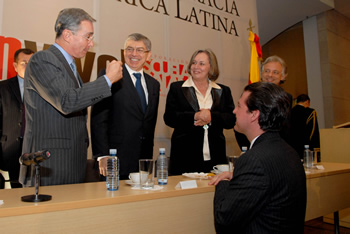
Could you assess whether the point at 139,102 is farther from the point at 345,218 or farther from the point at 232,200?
the point at 345,218

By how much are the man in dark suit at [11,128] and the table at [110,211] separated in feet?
4.57

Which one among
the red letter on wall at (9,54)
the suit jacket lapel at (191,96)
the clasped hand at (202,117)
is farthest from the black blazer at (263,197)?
the red letter on wall at (9,54)

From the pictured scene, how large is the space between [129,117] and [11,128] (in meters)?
1.13

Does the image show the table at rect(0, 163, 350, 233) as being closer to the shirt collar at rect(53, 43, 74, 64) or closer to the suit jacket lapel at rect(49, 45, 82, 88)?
the suit jacket lapel at rect(49, 45, 82, 88)

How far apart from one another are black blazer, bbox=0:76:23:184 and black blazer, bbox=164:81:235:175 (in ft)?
4.12

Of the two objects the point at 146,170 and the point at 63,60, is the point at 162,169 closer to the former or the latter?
the point at 146,170

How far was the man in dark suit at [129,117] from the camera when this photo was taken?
219cm

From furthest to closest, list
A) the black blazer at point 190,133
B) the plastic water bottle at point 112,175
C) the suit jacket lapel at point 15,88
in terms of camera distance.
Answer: the suit jacket lapel at point 15,88, the black blazer at point 190,133, the plastic water bottle at point 112,175

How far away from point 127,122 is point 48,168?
73 cm

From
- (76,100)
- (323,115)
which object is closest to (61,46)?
(76,100)

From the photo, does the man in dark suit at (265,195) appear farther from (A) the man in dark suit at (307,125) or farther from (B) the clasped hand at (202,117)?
(A) the man in dark suit at (307,125)

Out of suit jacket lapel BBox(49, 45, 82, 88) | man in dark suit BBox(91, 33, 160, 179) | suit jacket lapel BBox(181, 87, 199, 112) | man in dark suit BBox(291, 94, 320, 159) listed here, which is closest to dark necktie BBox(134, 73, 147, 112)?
man in dark suit BBox(91, 33, 160, 179)

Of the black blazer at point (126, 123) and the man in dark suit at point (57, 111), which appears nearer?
the man in dark suit at point (57, 111)

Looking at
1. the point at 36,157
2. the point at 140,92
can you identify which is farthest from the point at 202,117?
the point at 36,157
